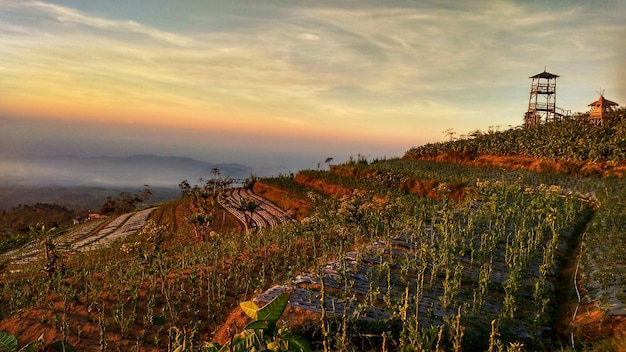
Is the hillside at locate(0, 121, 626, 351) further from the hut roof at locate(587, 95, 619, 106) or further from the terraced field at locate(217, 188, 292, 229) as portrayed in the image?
the hut roof at locate(587, 95, 619, 106)

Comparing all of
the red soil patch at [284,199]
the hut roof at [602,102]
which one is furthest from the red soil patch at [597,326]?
the hut roof at [602,102]

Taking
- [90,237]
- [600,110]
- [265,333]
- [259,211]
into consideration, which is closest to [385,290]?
[265,333]

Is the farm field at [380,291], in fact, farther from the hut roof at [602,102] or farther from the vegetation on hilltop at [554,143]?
the hut roof at [602,102]

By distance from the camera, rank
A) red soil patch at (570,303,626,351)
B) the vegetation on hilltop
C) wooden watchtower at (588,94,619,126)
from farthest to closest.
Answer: wooden watchtower at (588,94,619,126), the vegetation on hilltop, red soil patch at (570,303,626,351)

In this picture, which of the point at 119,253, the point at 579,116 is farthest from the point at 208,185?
the point at 579,116

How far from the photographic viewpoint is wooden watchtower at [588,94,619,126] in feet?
158

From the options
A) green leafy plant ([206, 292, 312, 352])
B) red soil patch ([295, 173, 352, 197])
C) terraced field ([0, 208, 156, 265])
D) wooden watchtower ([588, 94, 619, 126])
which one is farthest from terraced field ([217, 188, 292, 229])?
wooden watchtower ([588, 94, 619, 126])

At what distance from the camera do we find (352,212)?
53.9 feet

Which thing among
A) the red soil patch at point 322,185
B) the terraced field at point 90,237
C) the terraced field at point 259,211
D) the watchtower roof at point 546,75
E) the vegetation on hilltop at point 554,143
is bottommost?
the terraced field at point 90,237

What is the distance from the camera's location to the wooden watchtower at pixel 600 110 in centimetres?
4803

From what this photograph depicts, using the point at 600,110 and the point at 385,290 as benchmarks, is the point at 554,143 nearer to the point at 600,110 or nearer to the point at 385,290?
the point at 600,110

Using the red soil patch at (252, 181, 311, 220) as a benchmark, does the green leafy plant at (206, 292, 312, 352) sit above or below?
above

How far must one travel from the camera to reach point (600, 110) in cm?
4869

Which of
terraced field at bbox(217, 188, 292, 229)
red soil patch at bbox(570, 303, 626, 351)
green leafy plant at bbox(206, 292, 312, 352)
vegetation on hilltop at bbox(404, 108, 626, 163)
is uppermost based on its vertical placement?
vegetation on hilltop at bbox(404, 108, 626, 163)
